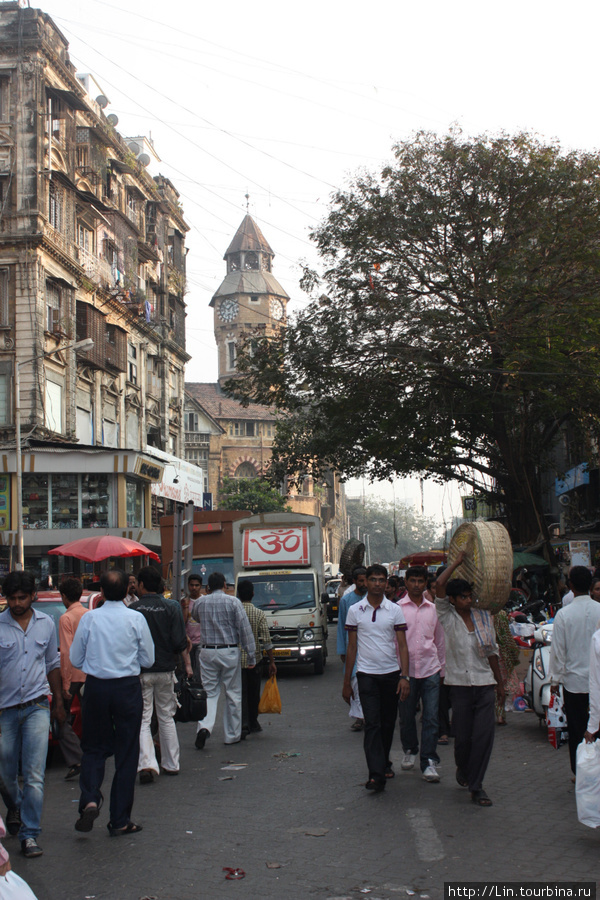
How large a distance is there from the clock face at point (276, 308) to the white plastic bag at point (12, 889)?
312 feet

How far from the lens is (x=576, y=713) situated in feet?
22.4

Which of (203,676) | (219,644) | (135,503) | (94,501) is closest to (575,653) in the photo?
(219,644)

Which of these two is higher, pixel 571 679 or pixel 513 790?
pixel 571 679

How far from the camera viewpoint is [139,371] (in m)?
43.3

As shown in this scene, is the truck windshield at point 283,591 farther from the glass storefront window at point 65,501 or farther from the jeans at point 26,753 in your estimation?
the glass storefront window at point 65,501

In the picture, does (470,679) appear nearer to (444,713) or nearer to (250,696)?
(444,713)

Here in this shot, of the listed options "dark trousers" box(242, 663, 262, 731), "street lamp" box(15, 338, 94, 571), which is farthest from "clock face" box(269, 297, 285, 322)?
"dark trousers" box(242, 663, 262, 731)

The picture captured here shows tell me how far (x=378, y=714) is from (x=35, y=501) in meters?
26.8

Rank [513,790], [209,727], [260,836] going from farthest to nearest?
[209,727] < [513,790] < [260,836]

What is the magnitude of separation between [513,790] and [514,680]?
4.47 m

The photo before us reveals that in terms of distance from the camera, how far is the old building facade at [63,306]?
31.9 metres

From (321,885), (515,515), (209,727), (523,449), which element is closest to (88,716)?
(321,885)

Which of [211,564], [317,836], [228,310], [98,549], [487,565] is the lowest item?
[317,836]

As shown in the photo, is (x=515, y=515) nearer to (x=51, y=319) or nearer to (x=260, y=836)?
(x=51, y=319)
